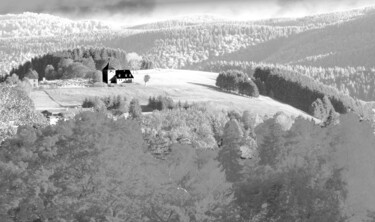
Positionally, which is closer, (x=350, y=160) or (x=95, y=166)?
(x=95, y=166)

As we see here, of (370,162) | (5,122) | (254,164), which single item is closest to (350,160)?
(370,162)

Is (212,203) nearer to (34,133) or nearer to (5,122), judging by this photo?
(34,133)

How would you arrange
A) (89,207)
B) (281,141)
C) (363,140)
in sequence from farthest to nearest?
(363,140) → (281,141) → (89,207)

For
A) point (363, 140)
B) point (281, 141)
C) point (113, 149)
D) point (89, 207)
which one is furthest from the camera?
point (363, 140)

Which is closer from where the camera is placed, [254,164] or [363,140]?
[254,164]

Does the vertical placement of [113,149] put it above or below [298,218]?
above

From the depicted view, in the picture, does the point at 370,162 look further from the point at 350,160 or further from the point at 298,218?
Answer: the point at 298,218

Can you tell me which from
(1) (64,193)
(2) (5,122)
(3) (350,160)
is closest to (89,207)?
(1) (64,193)

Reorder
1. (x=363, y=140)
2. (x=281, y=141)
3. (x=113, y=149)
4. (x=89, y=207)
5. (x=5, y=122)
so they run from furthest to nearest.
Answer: (x=5, y=122), (x=363, y=140), (x=281, y=141), (x=113, y=149), (x=89, y=207)

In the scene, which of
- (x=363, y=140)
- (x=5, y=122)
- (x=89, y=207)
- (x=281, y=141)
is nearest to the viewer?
(x=89, y=207)
